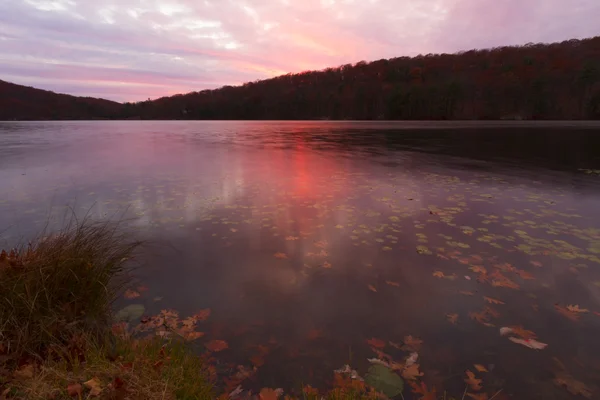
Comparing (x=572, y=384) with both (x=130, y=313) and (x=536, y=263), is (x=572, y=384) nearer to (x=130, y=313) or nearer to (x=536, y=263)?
(x=536, y=263)

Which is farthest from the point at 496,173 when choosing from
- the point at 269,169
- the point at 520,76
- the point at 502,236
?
the point at 520,76

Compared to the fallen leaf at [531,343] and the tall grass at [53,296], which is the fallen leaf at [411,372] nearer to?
the fallen leaf at [531,343]

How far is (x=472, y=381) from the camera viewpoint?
3988 mm

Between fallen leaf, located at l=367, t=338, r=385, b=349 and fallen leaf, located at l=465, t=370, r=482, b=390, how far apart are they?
1.07 metres

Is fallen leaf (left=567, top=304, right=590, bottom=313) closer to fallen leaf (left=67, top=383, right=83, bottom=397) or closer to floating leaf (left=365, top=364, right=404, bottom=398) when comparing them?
floating leaf (left=365, top=364, right=404, bottom=398)

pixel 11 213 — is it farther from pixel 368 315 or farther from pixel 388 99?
pixel 388 99

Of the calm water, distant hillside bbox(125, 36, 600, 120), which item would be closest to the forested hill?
distant hillside bbox(125, 36, 600, 120)

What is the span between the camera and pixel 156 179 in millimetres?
16500

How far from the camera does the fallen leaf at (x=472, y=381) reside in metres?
3.90

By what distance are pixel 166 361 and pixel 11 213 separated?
32.2 ft

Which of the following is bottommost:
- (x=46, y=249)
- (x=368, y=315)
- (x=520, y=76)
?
(x=368, y=315)

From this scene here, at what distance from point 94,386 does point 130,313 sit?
2228 millimetres

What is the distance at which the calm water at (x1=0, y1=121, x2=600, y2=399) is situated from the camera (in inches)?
171

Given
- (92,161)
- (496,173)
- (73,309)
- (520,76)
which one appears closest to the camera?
(73,309)
